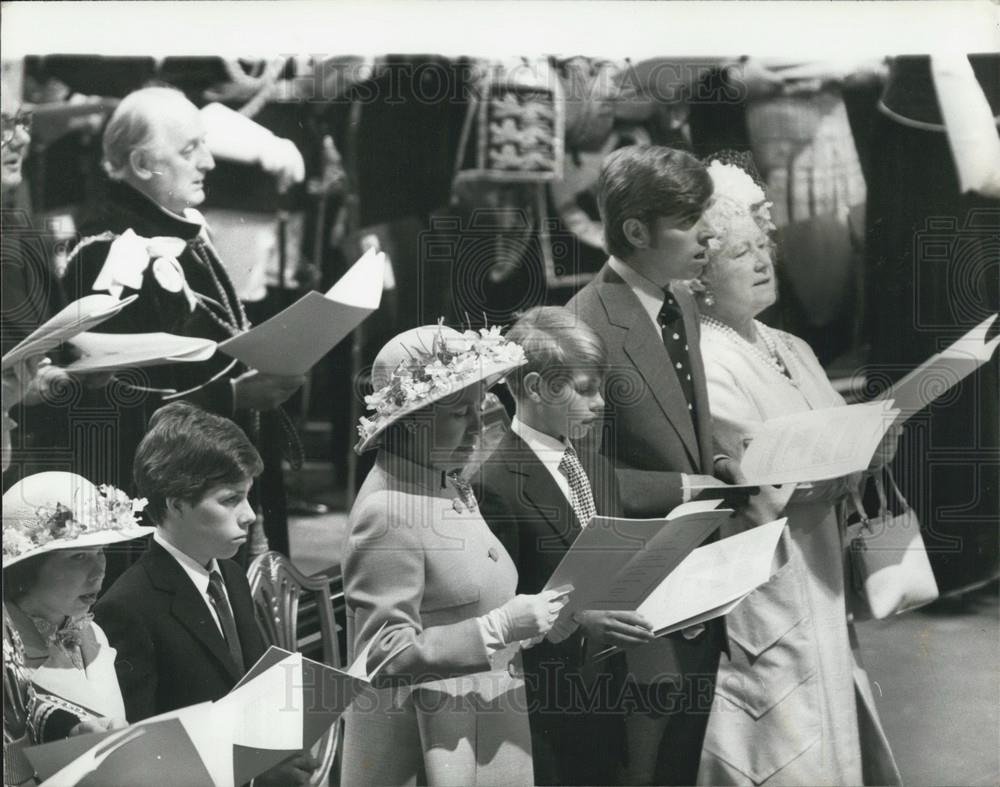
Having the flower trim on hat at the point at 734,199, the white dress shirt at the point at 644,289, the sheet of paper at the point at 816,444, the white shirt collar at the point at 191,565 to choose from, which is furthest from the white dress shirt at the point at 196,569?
the flower trim on hat at the point at 734,199

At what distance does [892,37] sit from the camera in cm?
389

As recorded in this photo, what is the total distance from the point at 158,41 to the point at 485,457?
1.48m

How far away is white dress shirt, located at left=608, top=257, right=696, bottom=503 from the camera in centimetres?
391

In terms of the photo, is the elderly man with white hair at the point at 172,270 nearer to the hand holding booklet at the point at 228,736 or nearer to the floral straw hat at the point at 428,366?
the floral straw hat at the point at 428,366

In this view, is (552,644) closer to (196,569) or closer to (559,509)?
(559,509)

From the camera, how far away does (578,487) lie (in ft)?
12.6

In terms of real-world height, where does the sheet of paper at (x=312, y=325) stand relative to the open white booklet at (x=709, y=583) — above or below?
above

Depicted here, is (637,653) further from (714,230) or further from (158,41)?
(158,41)

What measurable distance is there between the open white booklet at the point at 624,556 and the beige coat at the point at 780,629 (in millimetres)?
230

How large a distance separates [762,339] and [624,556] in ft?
2.43

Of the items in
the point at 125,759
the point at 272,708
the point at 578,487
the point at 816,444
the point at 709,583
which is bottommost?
the point at 125,759

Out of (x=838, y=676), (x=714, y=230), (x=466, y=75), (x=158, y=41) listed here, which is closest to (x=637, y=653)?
(x=838, y=676)

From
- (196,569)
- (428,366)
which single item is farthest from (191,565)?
(428,366)

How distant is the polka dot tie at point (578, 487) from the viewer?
384cm
